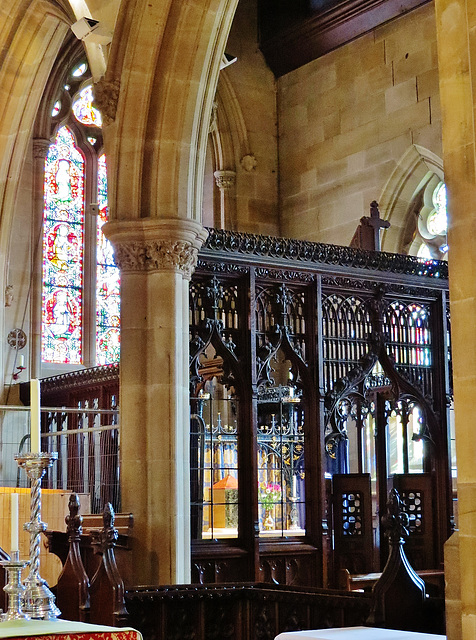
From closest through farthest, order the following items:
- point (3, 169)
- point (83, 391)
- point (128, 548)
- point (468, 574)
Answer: point (468, 574) < point (128, 548) < point (3, 169) < point (83, 391)

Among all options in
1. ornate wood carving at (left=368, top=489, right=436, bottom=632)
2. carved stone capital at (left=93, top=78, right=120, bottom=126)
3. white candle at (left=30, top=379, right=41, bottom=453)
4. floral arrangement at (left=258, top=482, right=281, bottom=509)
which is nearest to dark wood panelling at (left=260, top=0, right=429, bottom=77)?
carved stone capital at (left=93, top=78, right=120, bottom=126)

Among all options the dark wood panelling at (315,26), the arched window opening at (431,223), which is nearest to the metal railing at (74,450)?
the arched window opening at (431,223)

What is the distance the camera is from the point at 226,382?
27.8ft

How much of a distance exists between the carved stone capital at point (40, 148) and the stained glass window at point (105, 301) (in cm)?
83

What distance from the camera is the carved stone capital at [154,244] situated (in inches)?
312

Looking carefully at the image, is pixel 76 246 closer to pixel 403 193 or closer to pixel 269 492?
pixel 403 193

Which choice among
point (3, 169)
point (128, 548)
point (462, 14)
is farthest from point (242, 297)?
point (462, 14)

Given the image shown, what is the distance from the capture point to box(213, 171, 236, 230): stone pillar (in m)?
14.0

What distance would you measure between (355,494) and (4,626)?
6334mm

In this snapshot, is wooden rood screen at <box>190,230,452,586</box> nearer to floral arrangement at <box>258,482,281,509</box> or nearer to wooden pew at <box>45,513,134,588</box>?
floral arrangement at <box>258,482,281,509</box>

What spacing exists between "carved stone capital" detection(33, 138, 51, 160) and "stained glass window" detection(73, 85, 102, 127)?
0.93 meters

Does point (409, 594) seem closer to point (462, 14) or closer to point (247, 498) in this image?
point (462, 14)

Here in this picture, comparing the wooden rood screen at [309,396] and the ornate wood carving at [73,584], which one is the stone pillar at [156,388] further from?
the ornate wood carving at [73,584]

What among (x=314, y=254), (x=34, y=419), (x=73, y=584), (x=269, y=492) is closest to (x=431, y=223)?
(x=314, y=254)
